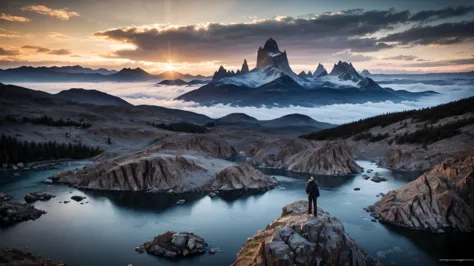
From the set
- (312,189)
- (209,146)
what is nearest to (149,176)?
(312,189)

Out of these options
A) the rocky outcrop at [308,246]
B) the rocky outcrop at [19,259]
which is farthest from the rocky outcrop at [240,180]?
the rocky outcrop at [308,246]

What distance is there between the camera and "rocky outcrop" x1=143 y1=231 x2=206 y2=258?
48.8 metres

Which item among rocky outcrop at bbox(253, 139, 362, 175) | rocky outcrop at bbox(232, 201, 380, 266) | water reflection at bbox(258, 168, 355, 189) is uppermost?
rocky outcrop at bbox(232, 201, 380, 266)

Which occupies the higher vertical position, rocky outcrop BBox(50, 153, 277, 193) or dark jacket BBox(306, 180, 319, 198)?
dark jacket BBox(306, 180, 319, 198)

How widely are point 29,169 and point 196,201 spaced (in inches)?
2571

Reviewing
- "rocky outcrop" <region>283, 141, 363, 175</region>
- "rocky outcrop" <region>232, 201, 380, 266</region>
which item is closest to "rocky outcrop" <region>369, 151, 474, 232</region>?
"rocky outcrop" <region>232, 201, 380, 266</region>

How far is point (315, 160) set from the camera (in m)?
120

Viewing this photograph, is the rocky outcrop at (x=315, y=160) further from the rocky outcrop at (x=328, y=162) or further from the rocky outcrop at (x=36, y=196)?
the rocky outcrop at (x=36, y=196)

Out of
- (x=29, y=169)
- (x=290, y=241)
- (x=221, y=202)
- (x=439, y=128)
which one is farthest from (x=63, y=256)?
(x=439, y=128)

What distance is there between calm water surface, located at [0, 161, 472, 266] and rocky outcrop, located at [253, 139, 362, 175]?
60.2 ft

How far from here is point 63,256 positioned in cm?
4931

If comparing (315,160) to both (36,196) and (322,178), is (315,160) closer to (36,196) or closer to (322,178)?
(322,178)

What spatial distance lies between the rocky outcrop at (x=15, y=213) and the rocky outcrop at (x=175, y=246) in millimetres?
25645

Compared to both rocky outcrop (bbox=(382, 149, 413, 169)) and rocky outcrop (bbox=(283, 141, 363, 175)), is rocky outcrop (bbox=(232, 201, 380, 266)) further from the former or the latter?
rocky outcrop (bbox=(382, 149, 413, 169))
